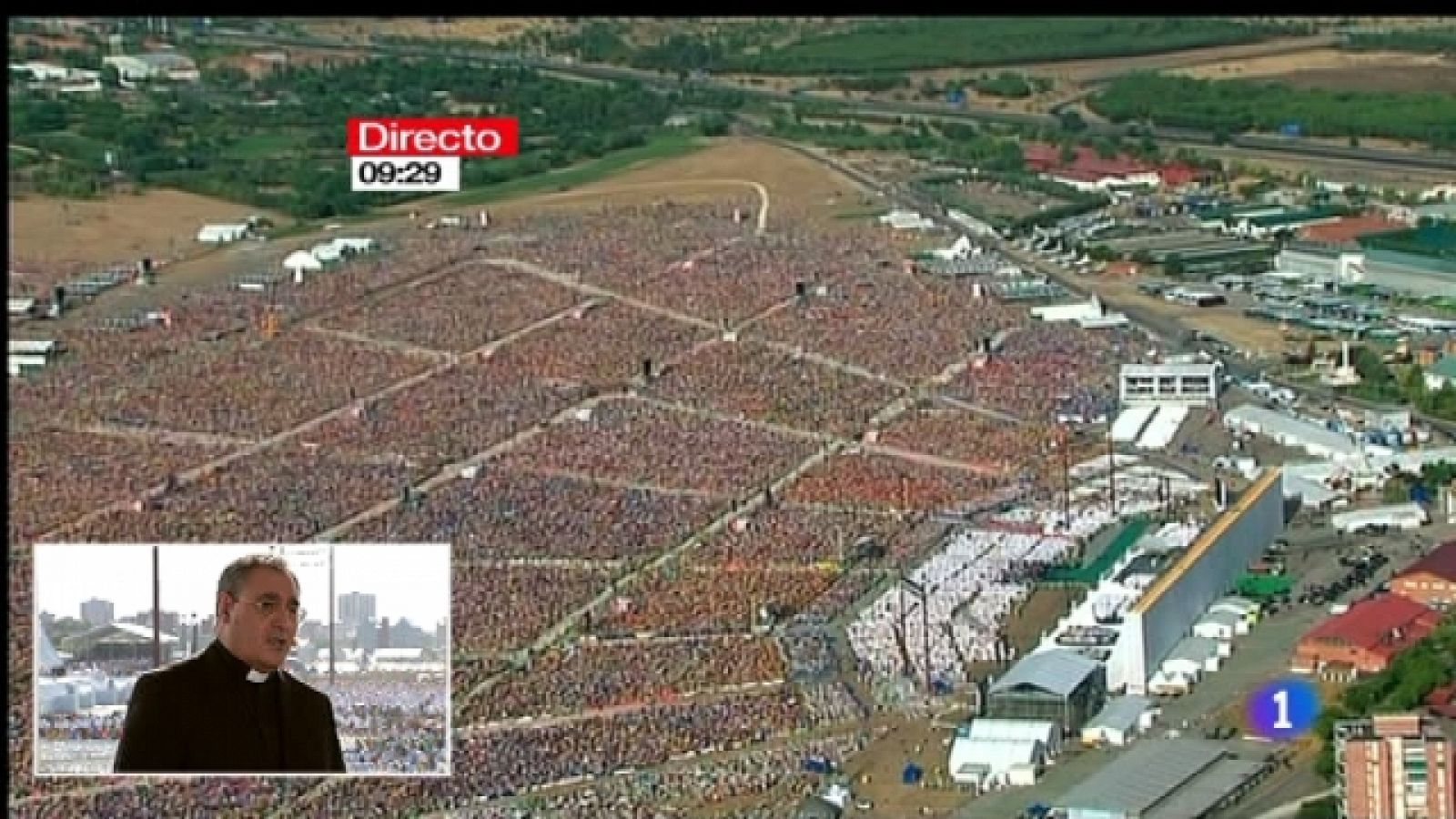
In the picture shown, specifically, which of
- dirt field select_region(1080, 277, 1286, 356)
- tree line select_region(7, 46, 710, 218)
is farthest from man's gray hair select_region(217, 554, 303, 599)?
tree line select_region(7, 46, 710, 218)

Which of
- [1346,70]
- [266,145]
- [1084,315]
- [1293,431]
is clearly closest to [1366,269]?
[1084,315]

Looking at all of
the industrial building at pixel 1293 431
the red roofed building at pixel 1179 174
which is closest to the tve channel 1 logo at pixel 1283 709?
the industrial building at pixel 1293 431

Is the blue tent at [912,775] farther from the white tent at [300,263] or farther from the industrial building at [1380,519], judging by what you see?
the white tent at [300,263]

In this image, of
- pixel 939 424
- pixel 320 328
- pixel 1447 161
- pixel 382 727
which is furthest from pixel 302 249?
pixel 382 727

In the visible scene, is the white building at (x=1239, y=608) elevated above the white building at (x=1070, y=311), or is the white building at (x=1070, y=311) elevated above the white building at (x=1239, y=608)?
the white building at (x=1239, y=608)

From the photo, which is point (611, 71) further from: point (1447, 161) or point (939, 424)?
point (939, 424)

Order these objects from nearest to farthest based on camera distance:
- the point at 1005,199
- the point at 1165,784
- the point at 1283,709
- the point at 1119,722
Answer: the point at 1165,784
the point at 1119,722
the point at 1283,709
the point at 1005,199

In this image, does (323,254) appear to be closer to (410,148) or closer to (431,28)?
(431,28)
